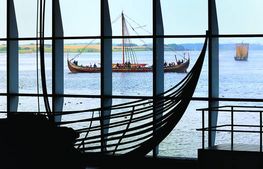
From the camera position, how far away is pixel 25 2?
14.9 meters

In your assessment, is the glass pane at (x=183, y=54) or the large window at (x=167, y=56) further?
the glass pane at (x=183, y=54)

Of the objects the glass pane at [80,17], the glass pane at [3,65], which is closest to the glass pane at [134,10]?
the glass pane at [80,17]

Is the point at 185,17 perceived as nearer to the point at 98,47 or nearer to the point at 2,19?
the point at 98,47

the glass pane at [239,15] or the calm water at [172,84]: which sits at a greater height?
the glass pane at [239,15]

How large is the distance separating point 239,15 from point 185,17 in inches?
114

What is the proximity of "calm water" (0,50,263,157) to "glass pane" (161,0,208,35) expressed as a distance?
1.79 m

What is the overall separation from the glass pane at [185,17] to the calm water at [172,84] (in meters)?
1.79

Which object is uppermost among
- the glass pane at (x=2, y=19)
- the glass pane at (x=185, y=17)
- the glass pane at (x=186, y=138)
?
the glass pane at (x=185, y=17)

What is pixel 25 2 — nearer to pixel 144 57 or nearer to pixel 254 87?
pixel 144 57

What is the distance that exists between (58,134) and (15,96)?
12.9ft

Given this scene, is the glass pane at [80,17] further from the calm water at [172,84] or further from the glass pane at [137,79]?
the glass pane at [137,79]

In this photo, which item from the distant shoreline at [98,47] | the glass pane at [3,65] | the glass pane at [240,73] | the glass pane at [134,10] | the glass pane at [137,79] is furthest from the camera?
the glass pane at [134,10]

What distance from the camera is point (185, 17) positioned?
30.1 m

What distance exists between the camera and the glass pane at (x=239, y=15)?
2914 centimetres
